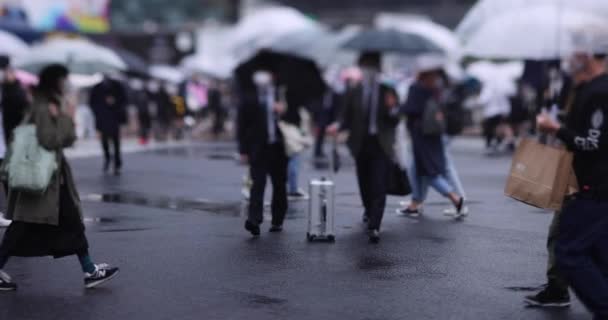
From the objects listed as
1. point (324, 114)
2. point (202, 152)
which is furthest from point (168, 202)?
point (202, 152)

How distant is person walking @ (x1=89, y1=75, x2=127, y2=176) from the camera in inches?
786

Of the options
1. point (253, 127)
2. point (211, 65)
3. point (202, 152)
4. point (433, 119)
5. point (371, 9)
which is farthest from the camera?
point (371, 9)

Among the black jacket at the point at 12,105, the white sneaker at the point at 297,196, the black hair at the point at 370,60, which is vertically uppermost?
the black hair at the point at 370,60

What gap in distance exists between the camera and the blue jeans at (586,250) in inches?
266

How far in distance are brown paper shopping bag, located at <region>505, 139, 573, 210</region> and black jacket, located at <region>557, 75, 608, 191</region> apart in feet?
0.81

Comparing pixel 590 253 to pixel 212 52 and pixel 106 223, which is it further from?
pixel 212 52

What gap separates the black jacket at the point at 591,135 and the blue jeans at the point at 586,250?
0.46 feet

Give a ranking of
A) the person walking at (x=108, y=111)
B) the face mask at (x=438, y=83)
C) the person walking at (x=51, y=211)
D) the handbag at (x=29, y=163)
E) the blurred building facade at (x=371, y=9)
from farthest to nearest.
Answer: the blurred building facade at (x=371, y=9)
the person walking at (x=108, y=111)
the face mask at (x=438, y=83)
the person walking at (x=51, y=211)
the handbag at (x=29, y=163)

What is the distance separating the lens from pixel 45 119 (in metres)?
8.29

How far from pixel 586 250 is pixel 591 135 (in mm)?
667

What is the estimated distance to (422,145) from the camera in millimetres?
13273

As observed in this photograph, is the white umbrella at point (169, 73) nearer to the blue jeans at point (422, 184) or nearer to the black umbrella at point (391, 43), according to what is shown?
the black umbrella at point (391, 43)

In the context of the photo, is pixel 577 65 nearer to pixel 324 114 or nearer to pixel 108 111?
pixel 108 111

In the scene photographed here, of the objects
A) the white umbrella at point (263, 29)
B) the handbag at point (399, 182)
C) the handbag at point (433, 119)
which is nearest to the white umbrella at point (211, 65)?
the white umbrella at point (263, 29)
